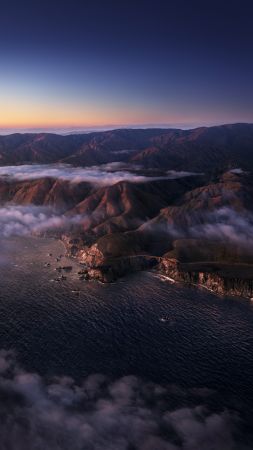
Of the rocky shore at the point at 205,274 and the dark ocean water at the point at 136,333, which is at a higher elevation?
the rocky shore at the point at 205,274

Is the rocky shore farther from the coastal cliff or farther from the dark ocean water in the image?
the dark ocean water

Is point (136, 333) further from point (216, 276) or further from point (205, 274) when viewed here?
point (205, 274)

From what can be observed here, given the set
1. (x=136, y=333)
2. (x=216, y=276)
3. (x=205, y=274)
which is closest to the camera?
(x=136, y=333)

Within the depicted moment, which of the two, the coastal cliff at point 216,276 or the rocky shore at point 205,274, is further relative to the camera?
the rocky shore at point 205,274

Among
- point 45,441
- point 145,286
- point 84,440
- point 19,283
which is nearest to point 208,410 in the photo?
point 84,440

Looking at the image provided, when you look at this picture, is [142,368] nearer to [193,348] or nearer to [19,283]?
[193,348]

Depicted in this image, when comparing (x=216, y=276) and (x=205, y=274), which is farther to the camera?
(x=205, y=274)

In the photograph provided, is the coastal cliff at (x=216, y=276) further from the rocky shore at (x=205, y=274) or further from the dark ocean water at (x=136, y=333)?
the dark ocean water at (x=136, y=333)

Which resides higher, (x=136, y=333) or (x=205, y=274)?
(x=205, y=274)

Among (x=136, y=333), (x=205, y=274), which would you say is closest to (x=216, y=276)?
(x=205, y=274)

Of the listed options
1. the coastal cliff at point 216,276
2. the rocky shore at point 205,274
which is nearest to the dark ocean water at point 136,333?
the rocky shore at point 205,274
